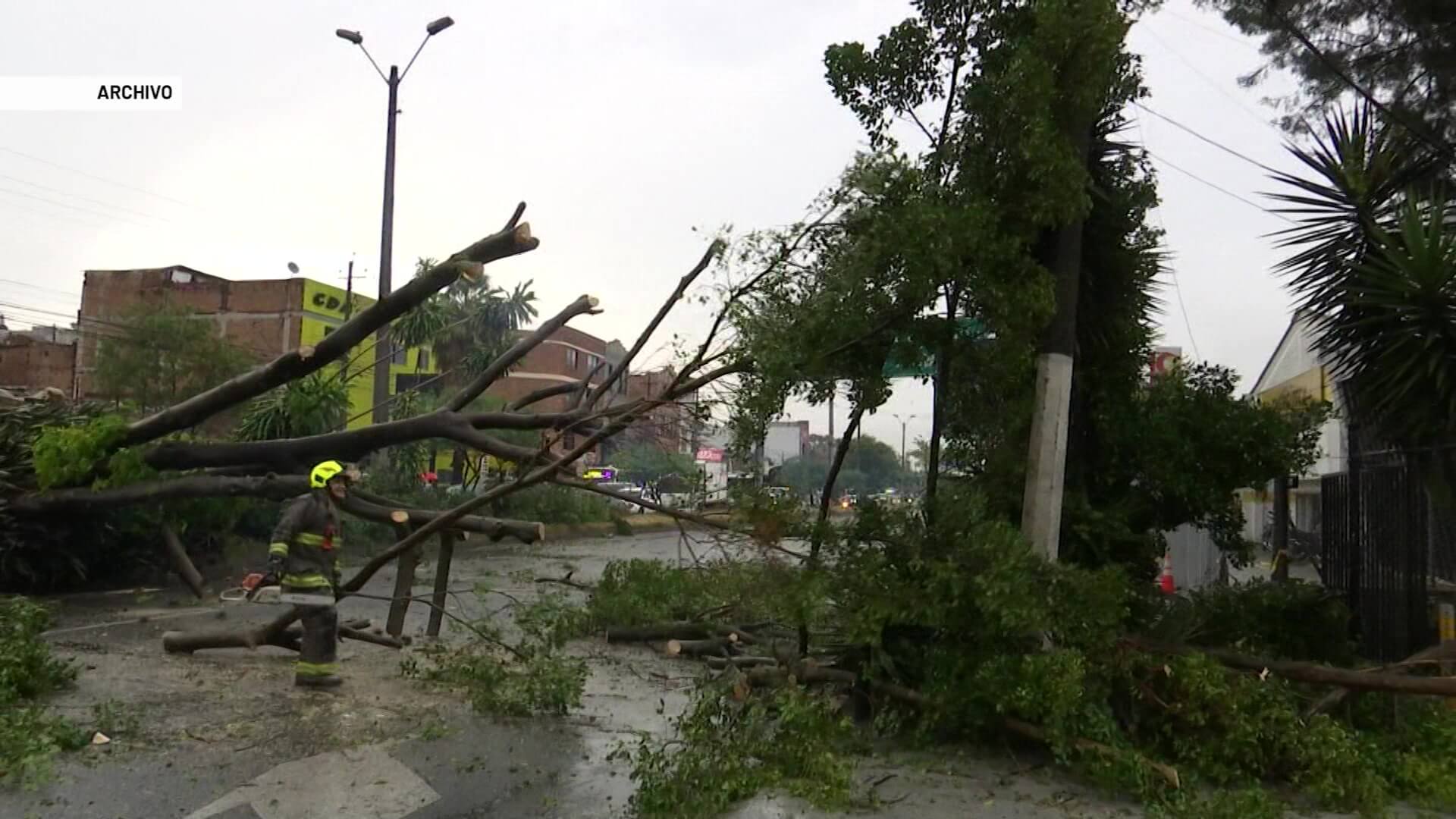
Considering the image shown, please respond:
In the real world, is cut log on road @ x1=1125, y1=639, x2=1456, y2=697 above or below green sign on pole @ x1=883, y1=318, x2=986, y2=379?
below

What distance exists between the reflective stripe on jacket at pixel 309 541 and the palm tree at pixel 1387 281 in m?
6.89

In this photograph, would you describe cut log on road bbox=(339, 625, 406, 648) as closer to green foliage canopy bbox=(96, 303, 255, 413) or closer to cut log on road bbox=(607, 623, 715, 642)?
cut log on road bbox=(607, 623, 715, 642)

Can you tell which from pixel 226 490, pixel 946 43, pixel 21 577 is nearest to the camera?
pixel 946 43

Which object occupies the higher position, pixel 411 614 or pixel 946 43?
pixel 946 43

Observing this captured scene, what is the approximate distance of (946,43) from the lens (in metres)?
6.73

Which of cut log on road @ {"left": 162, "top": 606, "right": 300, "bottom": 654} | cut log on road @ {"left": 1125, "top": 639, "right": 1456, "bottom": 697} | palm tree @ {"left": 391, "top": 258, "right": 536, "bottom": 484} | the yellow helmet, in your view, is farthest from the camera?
palm tree @ {"left": 391, "top": 258, "right": 536, "bottom": 484}

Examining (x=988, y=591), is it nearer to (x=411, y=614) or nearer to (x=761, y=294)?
(x=761, y=294)

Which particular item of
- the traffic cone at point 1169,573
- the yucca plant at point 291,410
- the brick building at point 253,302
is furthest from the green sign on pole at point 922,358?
the brick building at point 253,302

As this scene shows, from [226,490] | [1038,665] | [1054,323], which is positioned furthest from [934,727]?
[226,490]

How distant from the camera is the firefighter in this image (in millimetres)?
6992

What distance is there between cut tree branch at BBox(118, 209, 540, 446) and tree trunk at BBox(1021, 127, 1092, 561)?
321cm

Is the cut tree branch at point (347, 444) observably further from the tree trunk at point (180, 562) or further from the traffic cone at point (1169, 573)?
the traffic cone at point (1169, 573)

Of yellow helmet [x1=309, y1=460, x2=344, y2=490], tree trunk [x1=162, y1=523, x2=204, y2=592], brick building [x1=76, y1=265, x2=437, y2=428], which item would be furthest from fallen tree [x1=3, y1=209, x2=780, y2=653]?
brick building [x1=76, y1=265, x2=437, y2=428]

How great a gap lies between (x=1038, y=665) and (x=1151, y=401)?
7.84 feet
